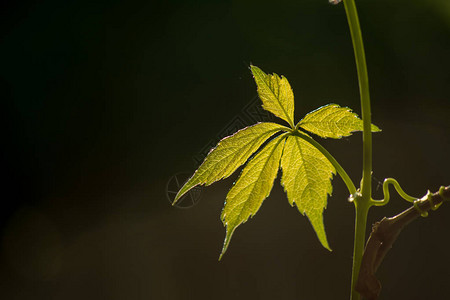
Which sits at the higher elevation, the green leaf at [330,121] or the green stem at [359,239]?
the green leaf at [330,121]

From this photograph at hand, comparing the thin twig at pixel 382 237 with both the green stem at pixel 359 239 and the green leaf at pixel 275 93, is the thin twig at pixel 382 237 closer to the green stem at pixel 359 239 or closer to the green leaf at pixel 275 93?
the green stem at pixel 359 239

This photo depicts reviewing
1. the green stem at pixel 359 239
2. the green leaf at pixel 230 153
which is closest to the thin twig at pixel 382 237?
the green stem at pixel 359 239

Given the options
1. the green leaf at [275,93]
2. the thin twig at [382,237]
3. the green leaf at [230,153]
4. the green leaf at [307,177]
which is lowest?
the thin twig at [382,237]

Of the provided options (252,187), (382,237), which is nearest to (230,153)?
(252,187)

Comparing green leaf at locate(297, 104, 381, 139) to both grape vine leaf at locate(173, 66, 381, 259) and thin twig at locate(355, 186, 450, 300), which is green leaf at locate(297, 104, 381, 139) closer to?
grape vine leaf at locate(173, 66, 381, 259)

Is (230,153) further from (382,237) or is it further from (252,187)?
(382,237)

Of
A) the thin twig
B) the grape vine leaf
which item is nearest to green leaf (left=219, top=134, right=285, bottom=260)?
the grape vine leaf
